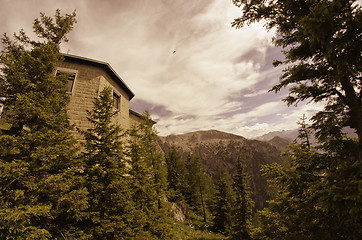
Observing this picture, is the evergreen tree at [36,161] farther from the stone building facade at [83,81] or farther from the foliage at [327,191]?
the foliage at [327,191]

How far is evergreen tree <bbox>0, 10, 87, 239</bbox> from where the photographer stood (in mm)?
5305

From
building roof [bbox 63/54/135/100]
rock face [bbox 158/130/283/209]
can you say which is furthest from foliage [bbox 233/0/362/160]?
rock face [bbox 158/130/283/209]

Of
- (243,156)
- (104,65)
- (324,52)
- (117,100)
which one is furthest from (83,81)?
(243,156)

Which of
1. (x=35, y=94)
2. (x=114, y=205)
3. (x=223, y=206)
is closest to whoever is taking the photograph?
(x=35, y=94)

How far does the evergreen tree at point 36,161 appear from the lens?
5305mm

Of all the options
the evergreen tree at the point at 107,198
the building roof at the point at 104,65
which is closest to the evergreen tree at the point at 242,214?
the evergreen tree at the point at 107,198

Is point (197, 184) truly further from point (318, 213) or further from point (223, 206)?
point (318, 213)

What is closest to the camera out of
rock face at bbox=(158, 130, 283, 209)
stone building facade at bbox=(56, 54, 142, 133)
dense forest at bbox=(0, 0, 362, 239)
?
dense forest at bbox=(0, 0, 362, 239)

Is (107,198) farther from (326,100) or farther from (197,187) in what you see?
(197,187)

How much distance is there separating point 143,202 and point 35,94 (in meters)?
9.15

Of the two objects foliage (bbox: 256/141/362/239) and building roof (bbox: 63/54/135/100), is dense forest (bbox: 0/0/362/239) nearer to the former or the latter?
foliage (bbox: 256/141/362/239)

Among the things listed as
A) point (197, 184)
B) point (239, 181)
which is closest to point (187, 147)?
point (197, 184)

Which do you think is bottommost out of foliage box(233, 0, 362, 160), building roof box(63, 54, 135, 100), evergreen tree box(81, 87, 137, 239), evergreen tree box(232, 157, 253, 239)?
evergreen tree box(232, 157, 253, 239)

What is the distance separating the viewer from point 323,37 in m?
3.88
